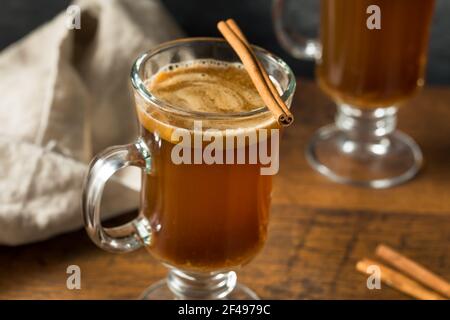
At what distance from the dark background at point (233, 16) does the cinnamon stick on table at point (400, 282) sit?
656 millimetres

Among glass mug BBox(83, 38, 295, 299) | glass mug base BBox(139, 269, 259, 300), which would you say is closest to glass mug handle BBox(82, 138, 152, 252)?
glass mug BBox(83, 38, 295, 299)

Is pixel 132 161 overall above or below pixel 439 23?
above

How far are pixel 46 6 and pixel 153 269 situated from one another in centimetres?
75

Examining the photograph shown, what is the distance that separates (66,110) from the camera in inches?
58.6

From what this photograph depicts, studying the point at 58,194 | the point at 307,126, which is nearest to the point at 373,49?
the point at 307,126

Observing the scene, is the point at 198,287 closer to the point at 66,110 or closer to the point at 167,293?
the point at 167,293

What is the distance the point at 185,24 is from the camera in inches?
72.7

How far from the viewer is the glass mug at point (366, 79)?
4.71 feet

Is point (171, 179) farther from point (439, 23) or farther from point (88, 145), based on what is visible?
point (439, 23)

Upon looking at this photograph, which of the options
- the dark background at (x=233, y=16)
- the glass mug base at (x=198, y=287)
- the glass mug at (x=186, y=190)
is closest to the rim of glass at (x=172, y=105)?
the glass mug at (x=186, y=190)

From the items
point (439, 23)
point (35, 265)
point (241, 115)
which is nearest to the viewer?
point (241, 115)

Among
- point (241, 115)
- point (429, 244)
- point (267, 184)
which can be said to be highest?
point (241, 115)

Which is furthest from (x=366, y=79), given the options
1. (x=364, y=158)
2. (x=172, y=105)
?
(x=172, y=105)

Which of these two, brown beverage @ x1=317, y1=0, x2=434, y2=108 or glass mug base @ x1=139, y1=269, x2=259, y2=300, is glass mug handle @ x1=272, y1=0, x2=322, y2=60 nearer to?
brown beverage @ x1=317, y1=0, x2=434, y2=108
